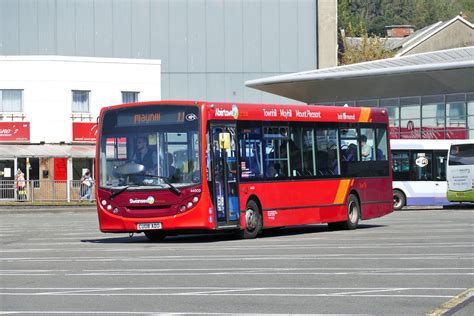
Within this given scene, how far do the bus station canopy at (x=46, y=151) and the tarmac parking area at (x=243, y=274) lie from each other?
32092 millimetres

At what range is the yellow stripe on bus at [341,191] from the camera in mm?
28328

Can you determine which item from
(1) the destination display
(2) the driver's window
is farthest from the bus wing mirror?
(2) the driver's window

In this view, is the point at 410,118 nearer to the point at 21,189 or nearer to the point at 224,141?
A: the point at 21,189

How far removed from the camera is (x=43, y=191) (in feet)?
182

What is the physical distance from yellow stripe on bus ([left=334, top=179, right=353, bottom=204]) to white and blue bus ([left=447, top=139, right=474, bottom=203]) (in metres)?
18.3

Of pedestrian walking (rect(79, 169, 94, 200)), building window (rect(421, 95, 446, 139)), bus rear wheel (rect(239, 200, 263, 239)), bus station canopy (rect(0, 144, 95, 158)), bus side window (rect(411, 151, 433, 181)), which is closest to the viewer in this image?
bus rear wheel (rect(239, 200, 263, 239))

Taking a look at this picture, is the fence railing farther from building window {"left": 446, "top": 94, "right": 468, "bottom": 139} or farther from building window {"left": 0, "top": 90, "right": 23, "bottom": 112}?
building window {"left": 446, "top": 94, "right": 468, "bottom": 139}

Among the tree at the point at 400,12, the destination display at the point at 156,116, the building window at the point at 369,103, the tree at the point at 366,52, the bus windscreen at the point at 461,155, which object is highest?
the tree at the point at 400,12

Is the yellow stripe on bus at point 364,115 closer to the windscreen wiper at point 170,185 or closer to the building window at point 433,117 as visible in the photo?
the windscreen wiper at point 170,185

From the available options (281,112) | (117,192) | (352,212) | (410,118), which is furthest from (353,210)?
(410,118)

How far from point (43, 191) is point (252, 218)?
31452 millimetres

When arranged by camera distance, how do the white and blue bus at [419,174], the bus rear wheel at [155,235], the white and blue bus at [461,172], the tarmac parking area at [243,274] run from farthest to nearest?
1. the white and blue bus at [419,174]
2. the white and blue bus at [461,172]
3. the bus rear wheel at [155,235]
4. the tarmac parking area at [243,274]

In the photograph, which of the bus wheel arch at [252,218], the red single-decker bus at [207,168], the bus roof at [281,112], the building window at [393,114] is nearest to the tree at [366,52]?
the building window at [393,114]

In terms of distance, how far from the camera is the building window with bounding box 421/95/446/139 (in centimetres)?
6125
